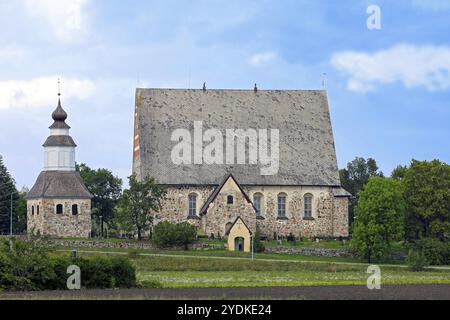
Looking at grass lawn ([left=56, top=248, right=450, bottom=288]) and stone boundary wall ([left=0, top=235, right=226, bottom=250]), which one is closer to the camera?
grass lawn ([left=56, top=248, right=450, bottom=288])

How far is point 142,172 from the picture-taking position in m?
98.3

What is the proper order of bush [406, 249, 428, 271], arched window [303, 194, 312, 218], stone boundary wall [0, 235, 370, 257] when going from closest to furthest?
bush [406, 249, 428, 271]
stone boundary wall [0, 235, 370, 257]
arched window [303, 194, 312, 218]

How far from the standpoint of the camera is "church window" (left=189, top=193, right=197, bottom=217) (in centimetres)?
9888

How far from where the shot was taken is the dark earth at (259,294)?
48375mm

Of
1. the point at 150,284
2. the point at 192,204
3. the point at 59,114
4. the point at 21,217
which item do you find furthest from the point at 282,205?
the point at 150,284

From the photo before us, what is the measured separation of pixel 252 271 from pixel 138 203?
1965cm

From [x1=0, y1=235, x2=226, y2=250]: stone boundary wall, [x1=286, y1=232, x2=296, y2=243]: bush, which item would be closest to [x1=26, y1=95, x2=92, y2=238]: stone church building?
[x1=0, y1=235, x2=226, y2=250]: stone boundary wall

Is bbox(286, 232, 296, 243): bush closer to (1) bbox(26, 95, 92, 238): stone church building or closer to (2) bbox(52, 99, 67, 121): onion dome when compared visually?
(1) bbox(26, 95, 92, 238): stone church building

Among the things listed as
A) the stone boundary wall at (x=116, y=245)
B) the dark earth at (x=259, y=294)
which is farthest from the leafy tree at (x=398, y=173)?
the dark earth at (x=259, y=294)

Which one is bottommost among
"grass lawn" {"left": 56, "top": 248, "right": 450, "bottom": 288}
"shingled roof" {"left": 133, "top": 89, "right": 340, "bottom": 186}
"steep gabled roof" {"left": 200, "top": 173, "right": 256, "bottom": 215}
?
"grass lawn" {"left": 56, "top": 248, "right": 450, "bottom": 288}

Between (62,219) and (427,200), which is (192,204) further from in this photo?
(427,200)

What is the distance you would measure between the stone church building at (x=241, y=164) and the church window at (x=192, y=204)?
0.25 ft

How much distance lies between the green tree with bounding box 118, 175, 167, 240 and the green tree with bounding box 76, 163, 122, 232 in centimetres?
1303

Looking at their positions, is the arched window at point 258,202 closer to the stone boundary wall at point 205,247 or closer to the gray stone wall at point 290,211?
the gray stone wall at point 290,211
